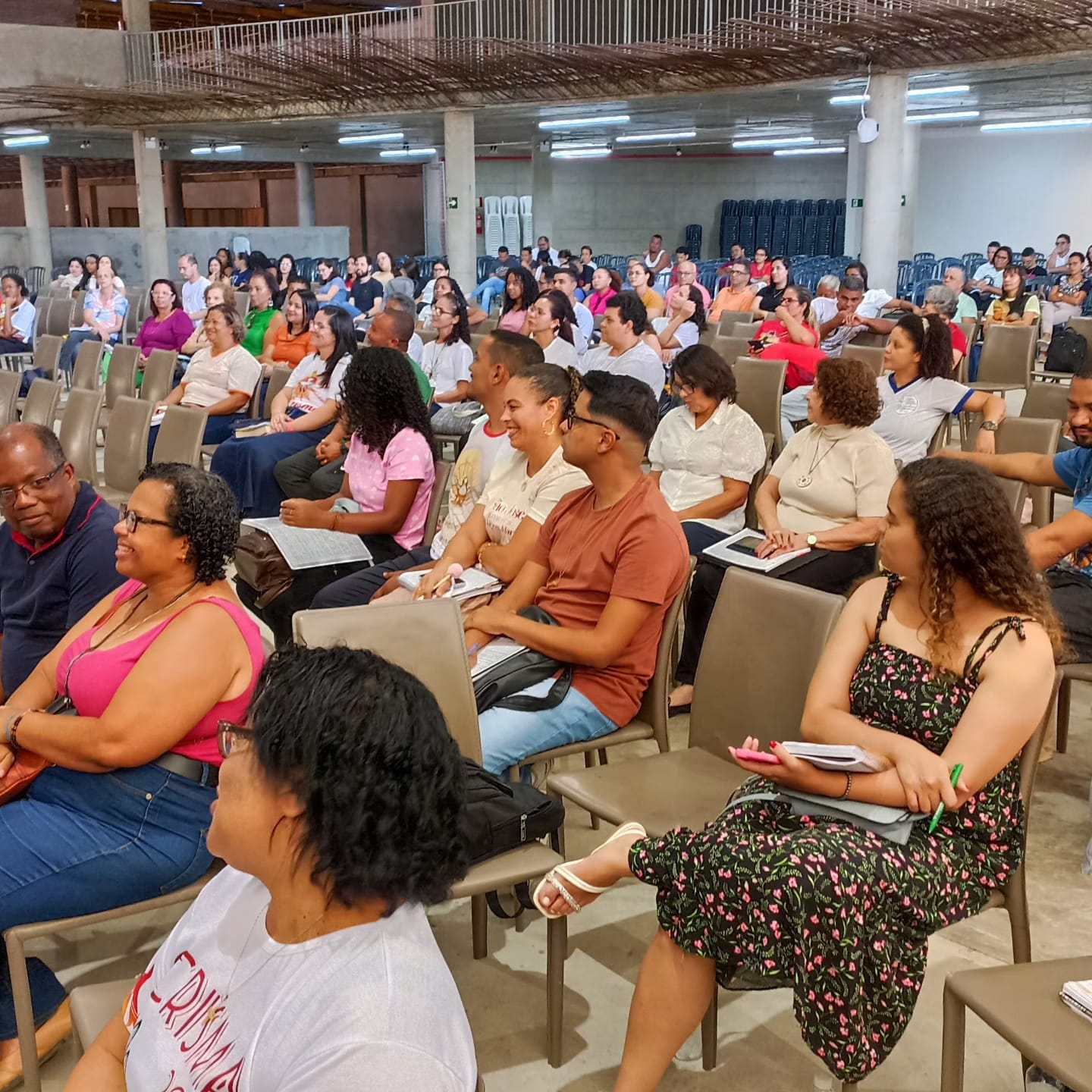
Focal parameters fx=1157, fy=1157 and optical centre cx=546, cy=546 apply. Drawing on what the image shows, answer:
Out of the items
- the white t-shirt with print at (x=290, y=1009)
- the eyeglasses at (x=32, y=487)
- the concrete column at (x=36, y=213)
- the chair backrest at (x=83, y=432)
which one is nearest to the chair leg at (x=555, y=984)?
the white t-shirt with print at (x=290, y=1009)

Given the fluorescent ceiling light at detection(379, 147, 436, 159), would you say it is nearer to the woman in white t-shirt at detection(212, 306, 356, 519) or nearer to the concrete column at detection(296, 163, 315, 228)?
the concrete column at detection(296, 163, 315, 228)

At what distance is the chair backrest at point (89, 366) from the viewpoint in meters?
6.45

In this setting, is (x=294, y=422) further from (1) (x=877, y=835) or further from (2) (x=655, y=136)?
(2) (x=655, y=136)

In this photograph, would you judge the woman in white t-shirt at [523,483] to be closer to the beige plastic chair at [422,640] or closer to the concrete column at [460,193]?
the beige plastic chair at [422,640]

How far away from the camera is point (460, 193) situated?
1564cm

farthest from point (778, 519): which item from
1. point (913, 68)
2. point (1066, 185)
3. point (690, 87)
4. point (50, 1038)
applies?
point (1066, 185)

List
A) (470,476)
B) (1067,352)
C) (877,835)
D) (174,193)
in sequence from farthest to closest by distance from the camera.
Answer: (174,193) → (1067,352) → (470,476) → (877,835)

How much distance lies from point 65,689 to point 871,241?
Answer: 456 inches

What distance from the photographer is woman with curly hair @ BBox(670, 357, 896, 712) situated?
11.7 ft

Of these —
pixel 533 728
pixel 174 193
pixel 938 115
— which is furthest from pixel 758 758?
pixel 174 193

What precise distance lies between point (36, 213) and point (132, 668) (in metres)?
20.7

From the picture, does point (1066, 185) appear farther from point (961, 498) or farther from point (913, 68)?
point (961, 498)

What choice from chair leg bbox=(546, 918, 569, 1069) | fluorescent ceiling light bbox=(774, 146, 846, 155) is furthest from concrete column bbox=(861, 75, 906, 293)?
fluorescent ceiling light bbox=(774, 146, 846, 155)

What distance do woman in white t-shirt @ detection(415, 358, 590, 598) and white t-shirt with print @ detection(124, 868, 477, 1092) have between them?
5.58ft
